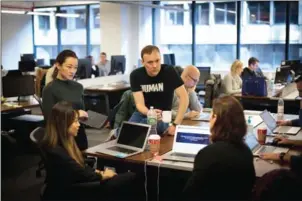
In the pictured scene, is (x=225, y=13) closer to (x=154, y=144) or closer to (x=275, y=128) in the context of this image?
(x=275, y=128)

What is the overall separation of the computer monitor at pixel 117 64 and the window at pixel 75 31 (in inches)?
143

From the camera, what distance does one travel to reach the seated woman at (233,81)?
6309 millimetres

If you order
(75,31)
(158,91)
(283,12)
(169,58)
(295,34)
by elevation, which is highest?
(283,12)

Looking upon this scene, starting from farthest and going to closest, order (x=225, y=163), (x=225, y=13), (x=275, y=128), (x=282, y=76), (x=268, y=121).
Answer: (x=225, y=13)
(x=282, y=76)
(x=275, y=128)
(x=268, y=121)
(x=225, y=163)

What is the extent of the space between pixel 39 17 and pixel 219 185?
12.9m

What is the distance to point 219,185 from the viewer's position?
194 centimetres

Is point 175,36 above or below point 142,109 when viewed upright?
above

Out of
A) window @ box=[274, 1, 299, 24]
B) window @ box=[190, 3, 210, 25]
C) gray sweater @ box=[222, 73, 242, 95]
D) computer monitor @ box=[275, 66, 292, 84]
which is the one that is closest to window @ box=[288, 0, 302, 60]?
window @ box=[274, 1, 299, 24]

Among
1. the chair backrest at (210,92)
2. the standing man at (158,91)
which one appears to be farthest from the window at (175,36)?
the standing man at (158,91)

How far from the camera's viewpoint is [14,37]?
13125 millimetres

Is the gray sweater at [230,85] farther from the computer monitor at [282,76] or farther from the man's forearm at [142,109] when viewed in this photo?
the man's forearm at [142,109]

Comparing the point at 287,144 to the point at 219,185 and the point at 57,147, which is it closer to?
the point at 219,185

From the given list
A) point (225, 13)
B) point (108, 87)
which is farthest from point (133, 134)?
point (225, 13)

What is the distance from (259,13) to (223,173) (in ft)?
30.3
